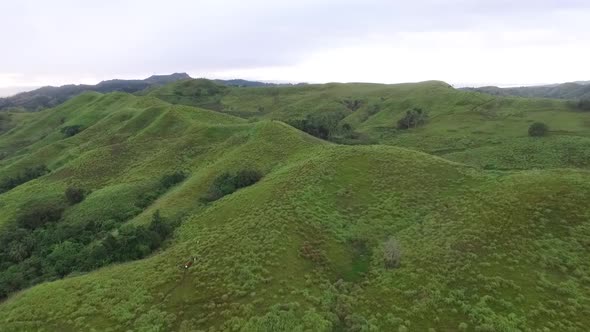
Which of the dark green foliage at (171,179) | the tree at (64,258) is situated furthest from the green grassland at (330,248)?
the tree at (64,258)

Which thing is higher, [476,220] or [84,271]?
[476,220]

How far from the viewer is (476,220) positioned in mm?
37750

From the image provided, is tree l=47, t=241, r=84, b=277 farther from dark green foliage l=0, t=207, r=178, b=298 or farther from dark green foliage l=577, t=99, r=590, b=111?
dark green foliage l=577, t=99, r=590, b=111

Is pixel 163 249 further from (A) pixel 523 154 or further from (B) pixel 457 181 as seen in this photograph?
(A) pixel 523 154

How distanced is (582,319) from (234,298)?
24815mm

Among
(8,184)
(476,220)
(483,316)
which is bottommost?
(8,184)

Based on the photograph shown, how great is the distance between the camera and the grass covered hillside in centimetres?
8325

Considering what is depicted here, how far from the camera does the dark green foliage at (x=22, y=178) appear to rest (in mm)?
83594

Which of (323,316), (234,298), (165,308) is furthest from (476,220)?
(165,308)

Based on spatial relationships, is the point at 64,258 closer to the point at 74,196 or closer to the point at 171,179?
the point at 74,196

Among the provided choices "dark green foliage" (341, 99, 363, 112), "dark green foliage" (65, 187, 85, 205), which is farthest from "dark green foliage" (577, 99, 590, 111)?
"dark green foliage" (65, 187, 85, 205)

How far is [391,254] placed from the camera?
34.3 metres

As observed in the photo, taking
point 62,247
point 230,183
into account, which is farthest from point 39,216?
point 230,183

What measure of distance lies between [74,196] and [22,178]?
1244 inches
